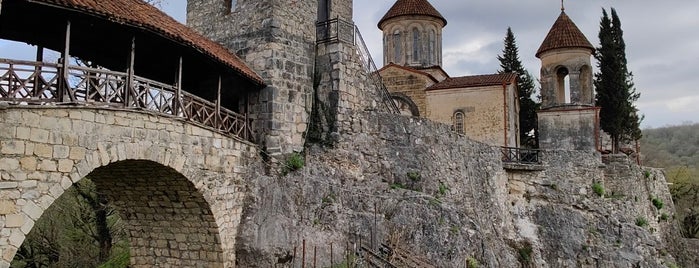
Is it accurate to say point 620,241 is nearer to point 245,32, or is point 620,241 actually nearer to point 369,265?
point 369,265

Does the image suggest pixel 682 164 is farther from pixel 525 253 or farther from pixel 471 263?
pixel 471 263

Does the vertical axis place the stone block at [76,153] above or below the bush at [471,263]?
above

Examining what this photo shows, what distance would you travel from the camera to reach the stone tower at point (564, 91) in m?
24.2

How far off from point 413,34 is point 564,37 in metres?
7.14

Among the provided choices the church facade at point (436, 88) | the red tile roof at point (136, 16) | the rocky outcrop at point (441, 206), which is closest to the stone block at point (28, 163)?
the red tile roof at point (136, 16)

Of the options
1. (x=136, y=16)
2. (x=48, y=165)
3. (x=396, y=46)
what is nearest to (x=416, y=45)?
(x=396, y=46)

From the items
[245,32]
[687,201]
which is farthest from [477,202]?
[687,201]

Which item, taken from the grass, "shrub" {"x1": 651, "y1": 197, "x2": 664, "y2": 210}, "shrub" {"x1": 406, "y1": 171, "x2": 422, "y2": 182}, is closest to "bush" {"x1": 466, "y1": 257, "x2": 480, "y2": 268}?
"shrub" {"x1": 406, "y1": 171, "x2": 422, "y2": 182}

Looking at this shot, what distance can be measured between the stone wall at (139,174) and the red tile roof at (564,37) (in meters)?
17.6

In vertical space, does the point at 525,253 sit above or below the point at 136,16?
below

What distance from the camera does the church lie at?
920 inches

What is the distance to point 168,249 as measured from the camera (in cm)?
1267

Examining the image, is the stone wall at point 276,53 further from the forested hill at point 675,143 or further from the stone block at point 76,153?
the forested hill at point 675,143

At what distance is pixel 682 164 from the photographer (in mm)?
54188
